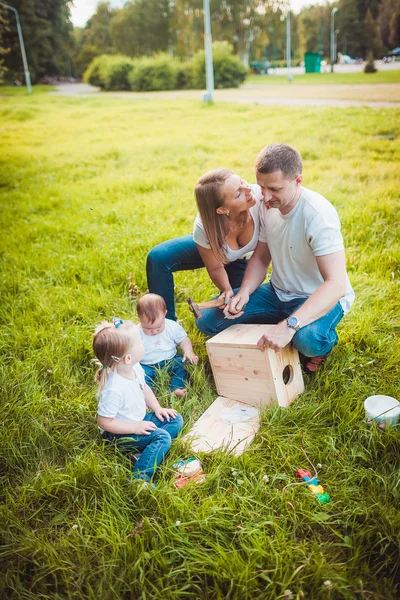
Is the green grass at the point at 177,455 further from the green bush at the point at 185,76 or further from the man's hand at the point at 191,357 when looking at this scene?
the green bush at the point at 185,76

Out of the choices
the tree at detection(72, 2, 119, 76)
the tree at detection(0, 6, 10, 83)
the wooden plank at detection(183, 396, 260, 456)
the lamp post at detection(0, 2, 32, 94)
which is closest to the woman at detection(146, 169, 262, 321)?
the wooden plank at detection(183, 396, 260, 456)

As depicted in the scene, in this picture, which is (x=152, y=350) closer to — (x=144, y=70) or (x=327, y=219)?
(x=327, y=219)

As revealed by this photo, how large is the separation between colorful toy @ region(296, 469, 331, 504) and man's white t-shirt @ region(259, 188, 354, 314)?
3.37 feet

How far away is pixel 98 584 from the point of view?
1676 mm

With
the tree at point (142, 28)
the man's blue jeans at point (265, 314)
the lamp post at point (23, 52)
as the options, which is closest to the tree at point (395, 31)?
the man's blue jeans at point (265, 314)

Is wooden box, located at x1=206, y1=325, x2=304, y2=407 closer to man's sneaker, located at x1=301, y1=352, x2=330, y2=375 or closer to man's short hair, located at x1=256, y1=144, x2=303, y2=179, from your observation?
man's sneaker, located at x1=301, y1=352, x2=330, y2=375

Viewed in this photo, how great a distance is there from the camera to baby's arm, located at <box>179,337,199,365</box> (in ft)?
9.32

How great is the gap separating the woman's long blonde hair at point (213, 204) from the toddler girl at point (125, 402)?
0.80 metres

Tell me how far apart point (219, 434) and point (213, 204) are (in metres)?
1.29

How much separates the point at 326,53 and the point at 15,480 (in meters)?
6.05

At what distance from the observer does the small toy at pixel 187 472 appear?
206 centimetres

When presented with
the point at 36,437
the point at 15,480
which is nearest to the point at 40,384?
the point at 36,437

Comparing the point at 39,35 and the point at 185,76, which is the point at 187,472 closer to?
the point at 39,35

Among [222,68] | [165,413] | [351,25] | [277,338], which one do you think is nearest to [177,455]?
[165,413]
